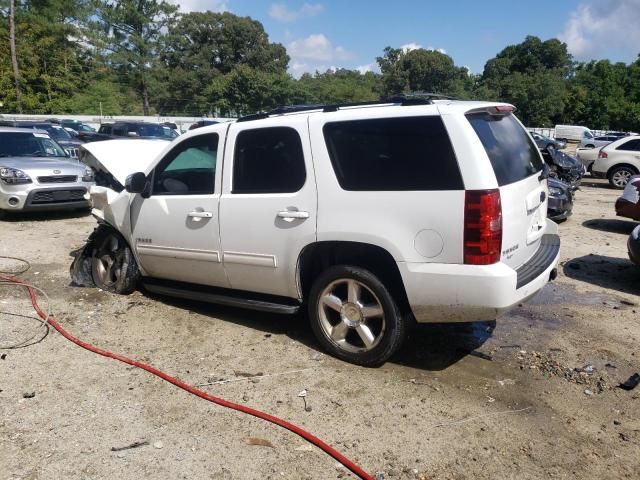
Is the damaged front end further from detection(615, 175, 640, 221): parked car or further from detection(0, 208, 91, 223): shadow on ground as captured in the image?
detection(615, 175, 640, 221): parked car

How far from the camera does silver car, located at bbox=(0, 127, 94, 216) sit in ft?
29.5

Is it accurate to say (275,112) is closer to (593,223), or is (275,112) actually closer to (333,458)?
(333,458)


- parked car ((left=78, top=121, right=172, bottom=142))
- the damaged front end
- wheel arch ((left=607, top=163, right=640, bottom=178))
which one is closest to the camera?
the damaged front end

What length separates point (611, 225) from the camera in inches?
399

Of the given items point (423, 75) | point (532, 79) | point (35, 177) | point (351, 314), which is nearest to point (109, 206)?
point (351, 314)

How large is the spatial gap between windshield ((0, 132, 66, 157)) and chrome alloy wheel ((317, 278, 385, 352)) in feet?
28.0

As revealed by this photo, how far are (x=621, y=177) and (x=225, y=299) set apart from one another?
15.5 meters

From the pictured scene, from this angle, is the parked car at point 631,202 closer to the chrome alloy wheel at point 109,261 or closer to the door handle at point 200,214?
the door handle at point 200,214

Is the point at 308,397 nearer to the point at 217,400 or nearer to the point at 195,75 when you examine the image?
the point at 217,400

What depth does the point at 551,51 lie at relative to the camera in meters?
89.7

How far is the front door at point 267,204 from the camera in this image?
396 cm

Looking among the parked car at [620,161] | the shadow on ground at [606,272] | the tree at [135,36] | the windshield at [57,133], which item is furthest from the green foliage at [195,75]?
the shadow on ground at [606,272]

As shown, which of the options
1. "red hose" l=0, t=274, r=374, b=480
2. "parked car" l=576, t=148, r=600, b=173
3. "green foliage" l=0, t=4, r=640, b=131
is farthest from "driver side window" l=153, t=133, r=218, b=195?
"green foliage" l=0, t=4, r=640, b=131

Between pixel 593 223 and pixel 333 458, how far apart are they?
928 centimetres
